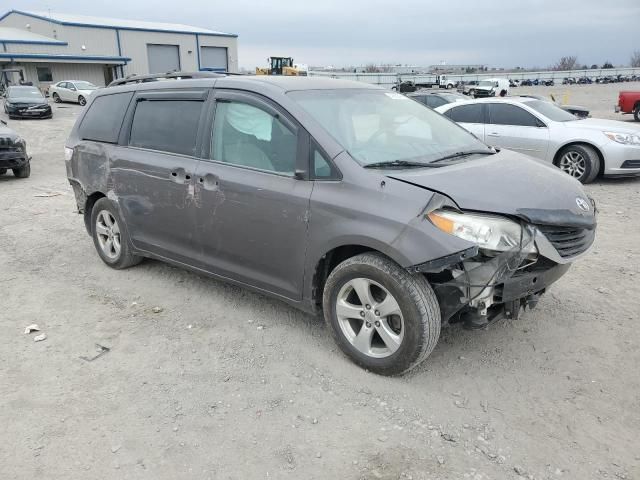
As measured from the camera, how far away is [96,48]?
157ft

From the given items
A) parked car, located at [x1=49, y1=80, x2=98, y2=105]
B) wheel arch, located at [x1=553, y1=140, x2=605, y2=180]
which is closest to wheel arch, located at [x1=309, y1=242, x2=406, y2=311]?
wheel arch, located at [x1=553, y1=140, x2=605, y2=180]

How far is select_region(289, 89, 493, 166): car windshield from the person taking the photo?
3.55 meters

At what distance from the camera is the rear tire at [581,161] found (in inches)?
354

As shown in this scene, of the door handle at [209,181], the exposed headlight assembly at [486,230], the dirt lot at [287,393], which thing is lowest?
the dirt lot at [287,393]

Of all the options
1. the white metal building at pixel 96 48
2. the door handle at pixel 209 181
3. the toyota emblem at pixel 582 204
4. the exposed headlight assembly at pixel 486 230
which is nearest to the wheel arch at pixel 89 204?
the door handle at pixel 209 181

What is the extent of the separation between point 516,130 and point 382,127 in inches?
264

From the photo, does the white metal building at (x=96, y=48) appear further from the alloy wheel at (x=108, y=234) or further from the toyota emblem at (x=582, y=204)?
the toyota emblem at (x=582, y=204)

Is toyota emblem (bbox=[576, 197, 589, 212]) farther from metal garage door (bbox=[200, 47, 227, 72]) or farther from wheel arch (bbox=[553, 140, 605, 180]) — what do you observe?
metal garage door (bbox=[200, 47, 227, 72])

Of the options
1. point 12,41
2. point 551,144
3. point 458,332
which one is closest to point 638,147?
point 551,144

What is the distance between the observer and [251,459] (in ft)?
8.83

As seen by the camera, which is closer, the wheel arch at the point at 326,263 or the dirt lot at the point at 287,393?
the dirt lot at the point at 287,393

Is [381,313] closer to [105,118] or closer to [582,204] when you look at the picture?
[582,204]

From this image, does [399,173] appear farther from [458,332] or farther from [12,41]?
[12,41]

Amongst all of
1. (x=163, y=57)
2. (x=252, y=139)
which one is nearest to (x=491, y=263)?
(x=252, y=139)
